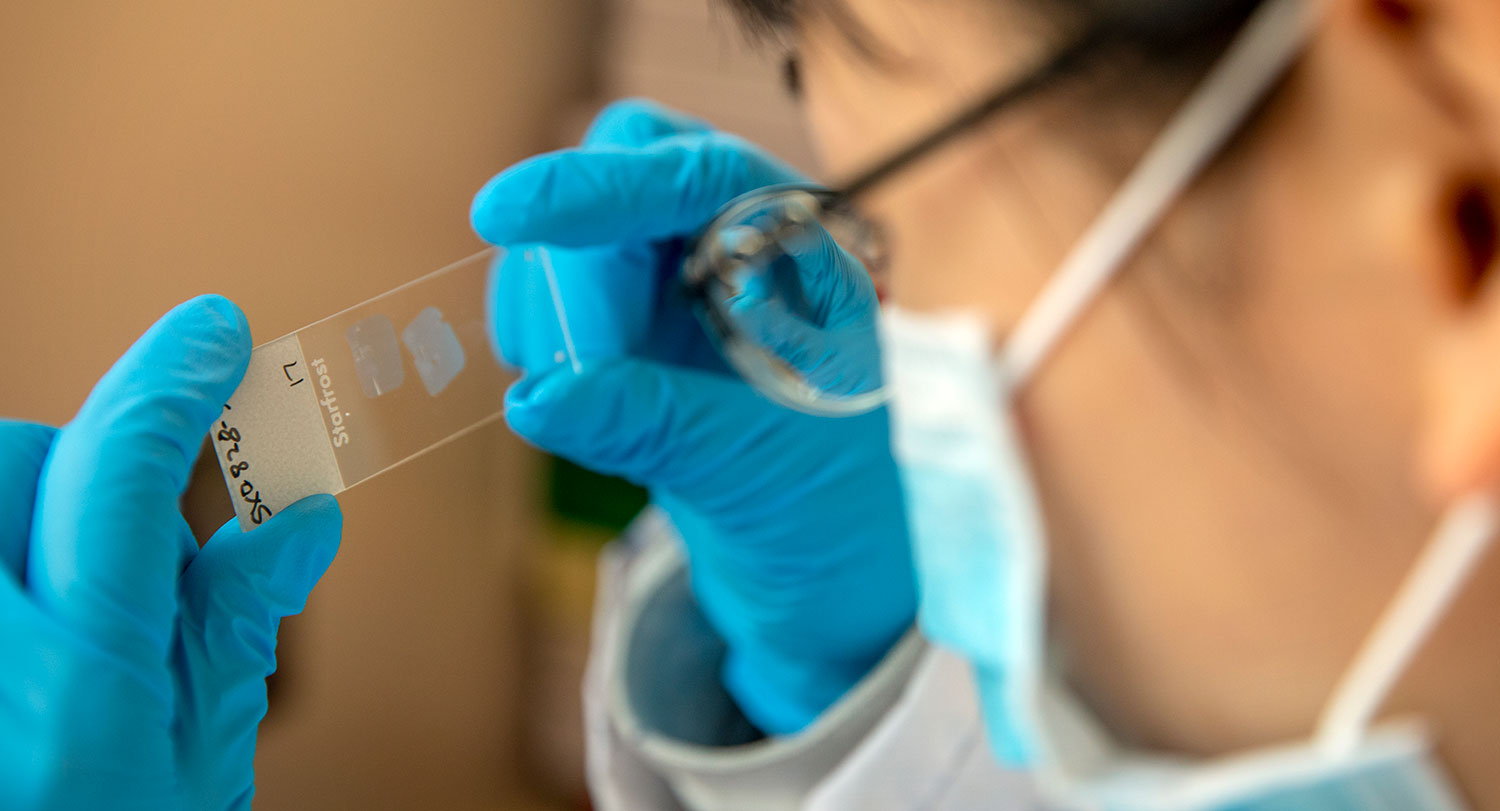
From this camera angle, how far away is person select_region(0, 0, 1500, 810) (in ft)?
1.31

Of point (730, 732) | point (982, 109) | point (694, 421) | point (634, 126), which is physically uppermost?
point (982, 109)

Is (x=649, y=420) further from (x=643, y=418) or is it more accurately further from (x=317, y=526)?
(x=317, y=526)

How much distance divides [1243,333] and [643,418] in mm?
496

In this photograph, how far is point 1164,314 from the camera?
47cm

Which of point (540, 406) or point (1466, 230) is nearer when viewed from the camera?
point (1466, 230)

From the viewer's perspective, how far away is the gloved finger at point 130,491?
1.77 feet

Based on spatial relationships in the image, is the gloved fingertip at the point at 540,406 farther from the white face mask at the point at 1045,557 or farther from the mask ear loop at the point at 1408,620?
the mask ear loop at the point at 1408,620

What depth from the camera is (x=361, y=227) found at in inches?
47.3

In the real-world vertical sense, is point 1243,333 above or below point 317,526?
above

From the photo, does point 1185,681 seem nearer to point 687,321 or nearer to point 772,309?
point 772,309

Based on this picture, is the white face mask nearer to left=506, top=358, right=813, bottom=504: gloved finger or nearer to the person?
the person

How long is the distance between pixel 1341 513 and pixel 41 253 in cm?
→ 118

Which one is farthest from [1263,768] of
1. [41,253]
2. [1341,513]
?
[41,253]

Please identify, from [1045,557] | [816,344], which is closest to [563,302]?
[816,344]
